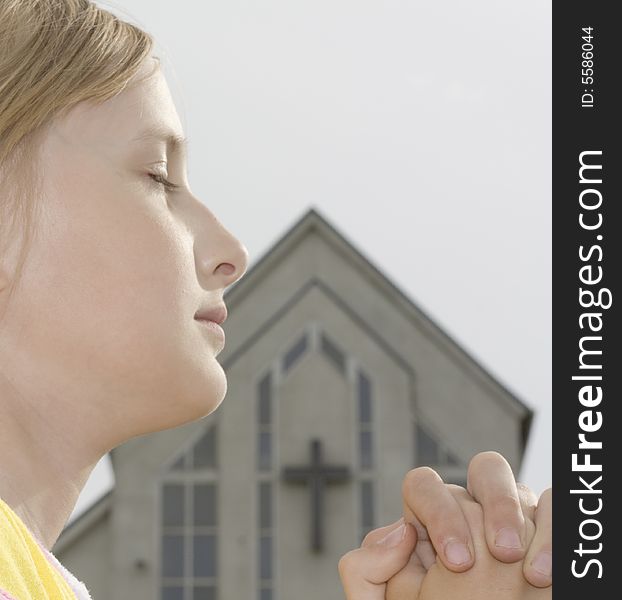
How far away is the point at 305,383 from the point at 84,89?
70.7 ft

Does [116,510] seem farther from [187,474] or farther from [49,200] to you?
[49,200]

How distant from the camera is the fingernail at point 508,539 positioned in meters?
1.58

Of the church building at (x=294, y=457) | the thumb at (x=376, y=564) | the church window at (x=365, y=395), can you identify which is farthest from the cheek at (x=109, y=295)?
the church window at (x=365, y=395)

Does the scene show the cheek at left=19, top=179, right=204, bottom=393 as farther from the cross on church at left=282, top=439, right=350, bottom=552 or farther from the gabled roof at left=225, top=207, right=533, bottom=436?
the gabled roof at left=225, top=207, right=533, bottom=436

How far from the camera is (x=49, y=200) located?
162 cm

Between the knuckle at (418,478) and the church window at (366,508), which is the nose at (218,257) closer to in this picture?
the knuckle at (418,478)

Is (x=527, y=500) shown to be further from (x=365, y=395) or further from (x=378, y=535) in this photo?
(x=365, y=395)

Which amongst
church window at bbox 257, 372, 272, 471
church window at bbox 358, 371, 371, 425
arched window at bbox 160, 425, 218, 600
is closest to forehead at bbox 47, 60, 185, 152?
church window at bbox 257, 372, 272, 471

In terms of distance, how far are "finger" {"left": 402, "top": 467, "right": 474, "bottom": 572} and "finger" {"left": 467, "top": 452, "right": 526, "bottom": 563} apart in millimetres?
32

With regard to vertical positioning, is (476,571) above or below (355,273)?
below

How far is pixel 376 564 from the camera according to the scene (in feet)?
5.67

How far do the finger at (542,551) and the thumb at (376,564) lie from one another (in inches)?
7.8

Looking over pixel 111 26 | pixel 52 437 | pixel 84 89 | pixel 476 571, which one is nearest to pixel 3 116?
pixel 84 89

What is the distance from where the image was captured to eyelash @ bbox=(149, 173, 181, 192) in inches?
66.5
